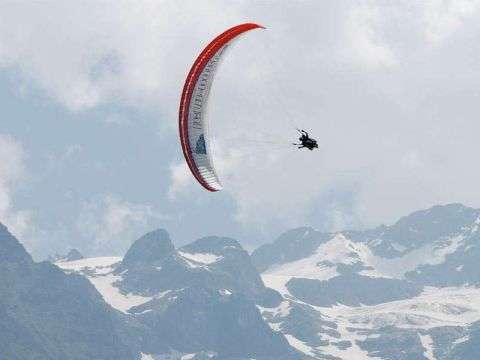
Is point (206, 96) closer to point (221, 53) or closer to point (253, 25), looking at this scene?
point (221, 53)

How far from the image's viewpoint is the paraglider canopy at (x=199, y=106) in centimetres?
10262

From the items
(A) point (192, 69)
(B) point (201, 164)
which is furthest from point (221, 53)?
(B) point (201, 164)

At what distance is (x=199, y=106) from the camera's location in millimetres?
105625

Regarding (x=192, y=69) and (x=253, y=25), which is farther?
(x=192, y=69)

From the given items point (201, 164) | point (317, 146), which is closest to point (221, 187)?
point (201, 164)

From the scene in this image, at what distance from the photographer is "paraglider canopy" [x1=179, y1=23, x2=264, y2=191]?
337 ft

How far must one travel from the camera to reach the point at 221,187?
9769 centimetres

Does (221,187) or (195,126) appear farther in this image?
(195,126)

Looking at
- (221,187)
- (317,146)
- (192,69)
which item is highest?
(192,69)

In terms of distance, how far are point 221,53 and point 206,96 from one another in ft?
15.3

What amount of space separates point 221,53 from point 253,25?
8.21 m

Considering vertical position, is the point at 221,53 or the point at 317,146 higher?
the point at 221,53

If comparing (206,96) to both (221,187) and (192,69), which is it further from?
(221,187)

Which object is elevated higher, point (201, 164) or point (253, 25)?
point (253, 25)
